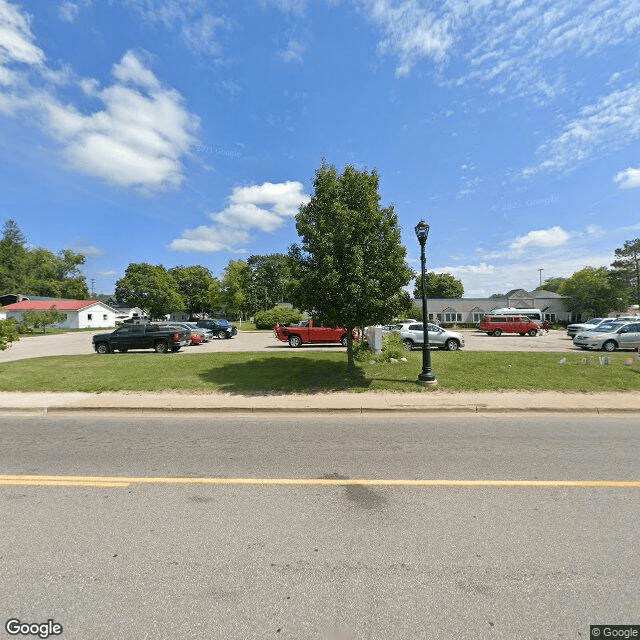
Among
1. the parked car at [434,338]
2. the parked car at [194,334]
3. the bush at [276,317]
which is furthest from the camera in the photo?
the bush at [276,317]

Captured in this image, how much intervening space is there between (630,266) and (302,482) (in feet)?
268

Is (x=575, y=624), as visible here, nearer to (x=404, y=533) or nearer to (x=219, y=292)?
(x=404, y=533)

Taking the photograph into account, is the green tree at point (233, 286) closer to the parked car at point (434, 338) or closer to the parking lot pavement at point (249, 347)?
the parking lot pavement at point (249, 347)

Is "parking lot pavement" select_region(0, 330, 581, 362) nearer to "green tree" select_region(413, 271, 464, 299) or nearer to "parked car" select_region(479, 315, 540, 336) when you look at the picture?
"parked car" select_region(479, 315, 540, 336)

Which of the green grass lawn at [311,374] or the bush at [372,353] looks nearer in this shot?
the green grass lawn at [311,374]

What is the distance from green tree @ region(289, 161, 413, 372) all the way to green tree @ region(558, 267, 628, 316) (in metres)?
61.4

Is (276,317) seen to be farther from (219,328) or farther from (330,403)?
(330,403)

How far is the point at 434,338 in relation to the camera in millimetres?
19234

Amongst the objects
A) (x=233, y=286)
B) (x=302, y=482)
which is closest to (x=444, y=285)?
(x=233, y=286)

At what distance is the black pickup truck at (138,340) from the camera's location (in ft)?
63.6

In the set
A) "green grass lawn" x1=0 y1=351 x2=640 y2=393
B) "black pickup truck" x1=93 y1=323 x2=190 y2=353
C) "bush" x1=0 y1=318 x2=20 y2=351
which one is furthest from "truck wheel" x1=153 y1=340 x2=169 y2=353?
"bush" x1=0 y1=318 x2=20 y2=351

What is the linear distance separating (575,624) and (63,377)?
1291 centimetres

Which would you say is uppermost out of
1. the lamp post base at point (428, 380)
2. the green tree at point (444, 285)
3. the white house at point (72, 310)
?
the green tree at point (444, 285)

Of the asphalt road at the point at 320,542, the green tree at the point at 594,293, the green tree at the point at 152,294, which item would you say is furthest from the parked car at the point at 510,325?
the green tree at the point at 152,294
